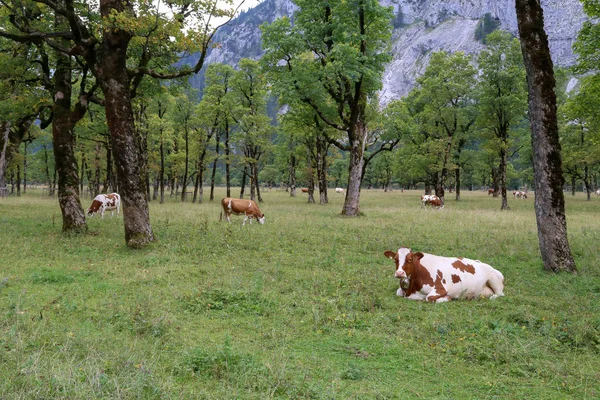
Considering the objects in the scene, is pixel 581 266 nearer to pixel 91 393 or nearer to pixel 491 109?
pixel 91 393

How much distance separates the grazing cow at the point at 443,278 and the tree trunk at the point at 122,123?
829 centimetres

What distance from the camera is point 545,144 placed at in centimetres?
947

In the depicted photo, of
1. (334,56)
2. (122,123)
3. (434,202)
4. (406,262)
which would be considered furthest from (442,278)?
(434,202)

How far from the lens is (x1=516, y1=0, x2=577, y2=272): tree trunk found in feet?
30.9

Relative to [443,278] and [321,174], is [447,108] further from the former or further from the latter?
[443,278]

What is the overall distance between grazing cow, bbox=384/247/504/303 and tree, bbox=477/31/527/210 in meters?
26.7

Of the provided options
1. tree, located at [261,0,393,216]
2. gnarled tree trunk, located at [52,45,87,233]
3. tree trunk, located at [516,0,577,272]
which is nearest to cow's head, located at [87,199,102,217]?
gnarled tree trunk, located at [52,45,87,233]

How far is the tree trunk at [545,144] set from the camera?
371 inches

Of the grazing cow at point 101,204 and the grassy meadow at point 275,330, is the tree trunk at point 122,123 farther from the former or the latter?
the grazing cow at point 101,204

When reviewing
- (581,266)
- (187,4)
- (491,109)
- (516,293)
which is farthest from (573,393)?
(491,109)

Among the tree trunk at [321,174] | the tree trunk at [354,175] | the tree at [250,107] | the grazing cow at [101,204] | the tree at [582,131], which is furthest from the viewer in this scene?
the tree trunk at [321,174]

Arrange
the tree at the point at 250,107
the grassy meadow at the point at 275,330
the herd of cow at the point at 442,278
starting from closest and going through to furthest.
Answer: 1. the grassy meadow at the point at 275,330
2. the herd of cow at the point at 442,278
3. the tree at the point at 250,107

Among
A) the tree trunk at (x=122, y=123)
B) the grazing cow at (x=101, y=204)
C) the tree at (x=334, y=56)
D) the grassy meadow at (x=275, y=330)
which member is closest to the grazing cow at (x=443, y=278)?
the grassy meadow at (x=275, y=330)

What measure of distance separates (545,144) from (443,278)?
4.77 metres
